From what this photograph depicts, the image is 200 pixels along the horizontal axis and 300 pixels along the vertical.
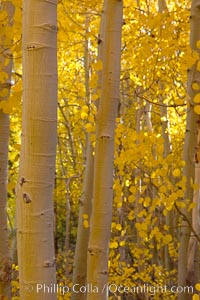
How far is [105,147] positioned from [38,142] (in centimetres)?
84

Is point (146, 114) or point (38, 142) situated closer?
point (38, 142)

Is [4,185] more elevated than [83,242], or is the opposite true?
[4,185]

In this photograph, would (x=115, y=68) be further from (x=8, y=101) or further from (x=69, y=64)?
(x=69, y=64)

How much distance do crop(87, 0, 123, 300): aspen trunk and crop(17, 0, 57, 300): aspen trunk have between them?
2.62 ft

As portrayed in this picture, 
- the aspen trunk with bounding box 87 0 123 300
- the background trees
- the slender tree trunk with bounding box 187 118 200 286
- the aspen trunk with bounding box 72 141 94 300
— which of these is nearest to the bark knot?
the background trees

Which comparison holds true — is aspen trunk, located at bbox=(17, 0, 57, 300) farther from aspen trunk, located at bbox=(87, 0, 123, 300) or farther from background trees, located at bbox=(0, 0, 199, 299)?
aspen trunk, located at bbox=(87, 0, 123, 300)

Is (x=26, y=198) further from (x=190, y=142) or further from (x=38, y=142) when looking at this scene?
(x=190, y=142)

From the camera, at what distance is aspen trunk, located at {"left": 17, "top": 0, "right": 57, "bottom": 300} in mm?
1653

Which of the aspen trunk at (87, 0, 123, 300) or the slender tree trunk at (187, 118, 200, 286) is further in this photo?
the slender tree trunk at (187, 118, 200, 286)

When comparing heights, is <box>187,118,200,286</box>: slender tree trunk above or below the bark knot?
below

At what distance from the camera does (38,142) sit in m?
1.66

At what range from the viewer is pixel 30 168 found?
65.4 inches

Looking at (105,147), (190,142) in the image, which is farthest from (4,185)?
(190,142)

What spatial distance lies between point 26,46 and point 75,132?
9044 mm
